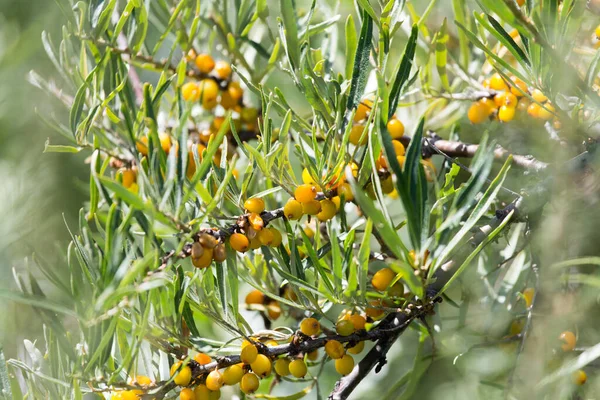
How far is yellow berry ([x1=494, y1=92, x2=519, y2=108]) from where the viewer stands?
1.90 feet

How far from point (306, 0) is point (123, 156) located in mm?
418

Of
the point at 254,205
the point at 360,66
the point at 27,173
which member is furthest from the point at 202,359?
the point at 27,173

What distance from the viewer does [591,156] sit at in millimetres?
444

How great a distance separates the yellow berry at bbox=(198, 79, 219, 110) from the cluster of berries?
295 mm

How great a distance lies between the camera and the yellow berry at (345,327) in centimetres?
47

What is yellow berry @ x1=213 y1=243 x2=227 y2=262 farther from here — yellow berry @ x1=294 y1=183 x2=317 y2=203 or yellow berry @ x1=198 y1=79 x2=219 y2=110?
yellow berry @ x1=198 y1=79 x2=219 y2=110

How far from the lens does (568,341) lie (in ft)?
1.89

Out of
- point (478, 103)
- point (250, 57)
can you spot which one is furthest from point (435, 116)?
point (250, 57)

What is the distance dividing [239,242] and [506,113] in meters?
0.30

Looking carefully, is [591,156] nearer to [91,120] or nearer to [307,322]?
[307,322]

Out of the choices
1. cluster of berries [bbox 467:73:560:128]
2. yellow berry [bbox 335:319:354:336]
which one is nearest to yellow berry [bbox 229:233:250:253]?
yellow berry [bbox 335:319:354:336]

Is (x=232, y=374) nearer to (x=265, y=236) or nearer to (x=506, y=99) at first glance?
(x=265, y=236)

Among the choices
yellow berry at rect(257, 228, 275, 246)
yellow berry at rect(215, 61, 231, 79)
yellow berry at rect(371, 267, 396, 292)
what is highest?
yellow berry at rect(215, 61, 231, 79)

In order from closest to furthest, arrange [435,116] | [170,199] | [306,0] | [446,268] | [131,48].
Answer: [170,199] < [446,268] < [131,48] < [435,116] < [306,0]
